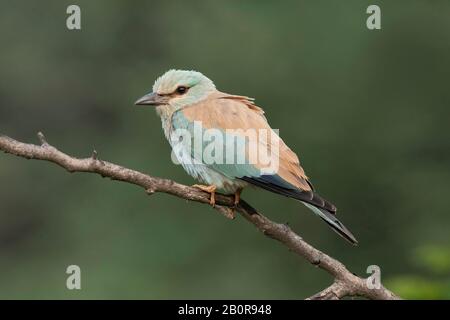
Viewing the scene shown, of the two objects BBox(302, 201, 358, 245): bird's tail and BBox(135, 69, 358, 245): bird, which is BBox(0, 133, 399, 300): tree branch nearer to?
BBox(135, 69, 358, 245): bird

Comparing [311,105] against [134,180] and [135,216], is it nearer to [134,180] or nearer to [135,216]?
[135,216]

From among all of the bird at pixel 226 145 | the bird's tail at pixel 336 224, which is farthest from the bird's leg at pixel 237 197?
the bird's tail at pixel 336 224

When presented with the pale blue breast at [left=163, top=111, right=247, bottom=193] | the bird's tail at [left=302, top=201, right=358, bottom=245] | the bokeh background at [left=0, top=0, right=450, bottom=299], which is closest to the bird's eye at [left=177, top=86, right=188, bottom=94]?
the pale blue breast at [left=163, top=111, right=247, bottom=193]

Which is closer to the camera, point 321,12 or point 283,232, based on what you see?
point 283,232

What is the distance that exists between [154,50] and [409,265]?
3205mm

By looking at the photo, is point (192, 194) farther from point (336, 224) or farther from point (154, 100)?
point (154, 100)

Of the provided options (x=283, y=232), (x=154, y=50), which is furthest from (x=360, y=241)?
(x=283, y=232)

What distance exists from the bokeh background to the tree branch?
4091mm

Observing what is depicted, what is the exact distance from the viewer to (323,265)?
4281 mm

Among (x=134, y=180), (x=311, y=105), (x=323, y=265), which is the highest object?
(x=311, y=105)

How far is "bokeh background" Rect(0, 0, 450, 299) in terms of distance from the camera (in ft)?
29.2

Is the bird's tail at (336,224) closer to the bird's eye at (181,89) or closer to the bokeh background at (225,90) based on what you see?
the bird's eye at (181,89)

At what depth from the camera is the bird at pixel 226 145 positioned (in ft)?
15.3

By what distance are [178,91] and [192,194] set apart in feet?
3.29
